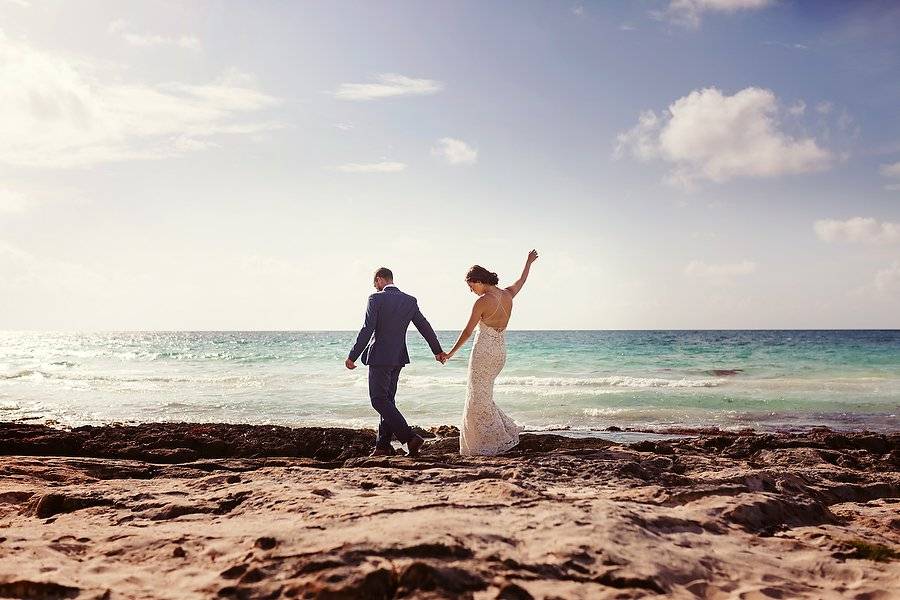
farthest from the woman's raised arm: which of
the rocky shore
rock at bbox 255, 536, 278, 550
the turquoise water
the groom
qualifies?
the turquoise water

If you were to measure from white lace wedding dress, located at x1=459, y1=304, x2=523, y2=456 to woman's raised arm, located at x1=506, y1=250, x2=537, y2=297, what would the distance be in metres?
0.36

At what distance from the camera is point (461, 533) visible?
3.25 meters

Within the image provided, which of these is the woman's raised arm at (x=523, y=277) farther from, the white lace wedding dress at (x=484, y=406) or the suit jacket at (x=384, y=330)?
the suit jacket at (x=384, y=330)

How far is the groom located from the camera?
765 cm

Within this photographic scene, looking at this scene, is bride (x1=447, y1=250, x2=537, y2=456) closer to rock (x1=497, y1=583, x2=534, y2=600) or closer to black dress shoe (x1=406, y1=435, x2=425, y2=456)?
black dress shoe (x1=406, y1=435, x2=425, y2=456)

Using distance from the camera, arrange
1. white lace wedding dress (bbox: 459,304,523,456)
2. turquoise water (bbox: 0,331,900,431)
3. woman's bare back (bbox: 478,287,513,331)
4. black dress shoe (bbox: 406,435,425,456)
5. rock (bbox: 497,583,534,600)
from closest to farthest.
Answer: rock (bbox: 497,583,534,600) < woman's bare back (bbox: 478,287,513,331) < white lace wedding dress (bbox: 459,304,523,456) < black dress shoe (bbox: 406,435,425,456) < turquoise water (bbox: 0,331,900,431)

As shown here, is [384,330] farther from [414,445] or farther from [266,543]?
[266,543]

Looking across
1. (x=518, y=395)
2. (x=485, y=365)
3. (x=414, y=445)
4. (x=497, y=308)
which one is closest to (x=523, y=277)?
(x=497, y=308)

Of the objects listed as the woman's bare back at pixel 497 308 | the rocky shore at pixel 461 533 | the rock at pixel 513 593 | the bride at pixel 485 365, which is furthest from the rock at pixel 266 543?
the woman's bare back at pixel 497 308

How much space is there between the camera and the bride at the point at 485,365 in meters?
7.11

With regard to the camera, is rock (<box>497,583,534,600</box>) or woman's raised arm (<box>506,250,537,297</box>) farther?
woman's raised arm (<box>506,250,537,297</box>)

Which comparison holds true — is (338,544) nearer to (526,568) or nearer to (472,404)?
(526,568)

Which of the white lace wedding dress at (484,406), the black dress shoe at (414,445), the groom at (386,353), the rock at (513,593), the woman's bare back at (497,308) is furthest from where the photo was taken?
the groom at (386,353)

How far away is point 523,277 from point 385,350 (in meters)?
1.89
